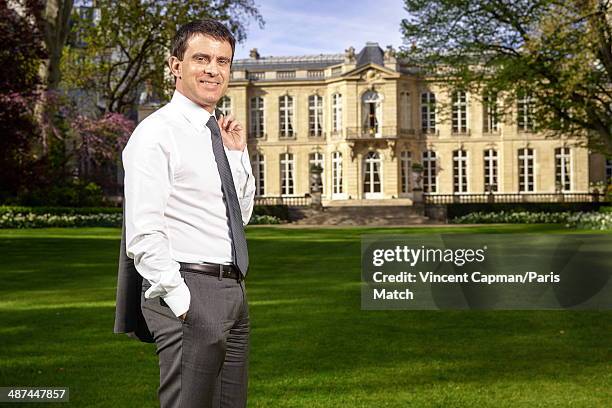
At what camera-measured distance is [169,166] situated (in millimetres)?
2223

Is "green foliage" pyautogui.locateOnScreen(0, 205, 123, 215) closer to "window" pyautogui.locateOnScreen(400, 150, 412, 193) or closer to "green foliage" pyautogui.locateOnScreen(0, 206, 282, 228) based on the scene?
"green foliage" pyautogui.locateOnScreen(0, 206, 282, 228)

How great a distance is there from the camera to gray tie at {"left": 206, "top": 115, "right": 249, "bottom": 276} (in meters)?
2.30

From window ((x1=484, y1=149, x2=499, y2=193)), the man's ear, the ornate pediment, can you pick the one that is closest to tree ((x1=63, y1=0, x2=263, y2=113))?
the ornate pediment

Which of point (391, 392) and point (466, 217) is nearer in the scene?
point (391, 392)

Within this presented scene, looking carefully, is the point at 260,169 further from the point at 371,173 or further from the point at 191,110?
the point at 191,110

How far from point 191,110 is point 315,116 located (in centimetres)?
4223

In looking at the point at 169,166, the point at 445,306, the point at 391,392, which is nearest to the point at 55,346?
the point at 391,392

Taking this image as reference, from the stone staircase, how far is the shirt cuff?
95.0ft

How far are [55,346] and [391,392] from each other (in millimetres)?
2875

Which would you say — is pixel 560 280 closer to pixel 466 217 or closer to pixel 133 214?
pixel 133 214

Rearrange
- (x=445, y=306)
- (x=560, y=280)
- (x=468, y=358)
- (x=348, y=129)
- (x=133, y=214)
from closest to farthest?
1. (x=133, y=214)
2. (x=468, y=358)
3. (x=445, y=306)
4. (x=560, y=280)
5. (x=348, y=129)

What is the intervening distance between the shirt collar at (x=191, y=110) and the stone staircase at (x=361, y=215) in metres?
28.8

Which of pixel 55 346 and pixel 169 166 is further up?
pixel 169 166

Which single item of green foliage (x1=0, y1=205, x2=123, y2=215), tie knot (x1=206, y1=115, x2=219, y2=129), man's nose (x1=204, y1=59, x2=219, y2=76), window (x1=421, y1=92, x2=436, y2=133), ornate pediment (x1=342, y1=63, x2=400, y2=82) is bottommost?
green foliage (x1=0, y1=205, x2=123, y2=215)
